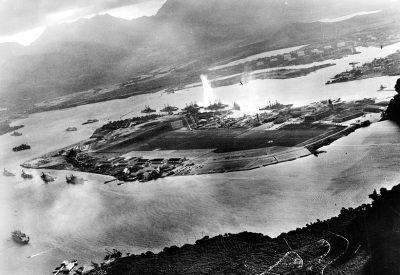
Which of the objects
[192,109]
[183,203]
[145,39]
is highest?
[145,39]

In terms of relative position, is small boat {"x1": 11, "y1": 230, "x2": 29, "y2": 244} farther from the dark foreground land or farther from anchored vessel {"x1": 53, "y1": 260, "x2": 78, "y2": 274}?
the dark foreground land

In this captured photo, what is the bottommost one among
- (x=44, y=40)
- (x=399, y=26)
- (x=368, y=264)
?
(x=368, y=264)

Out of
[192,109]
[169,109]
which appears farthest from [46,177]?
[169,109]

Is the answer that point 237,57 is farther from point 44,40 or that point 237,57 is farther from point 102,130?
point 44,40

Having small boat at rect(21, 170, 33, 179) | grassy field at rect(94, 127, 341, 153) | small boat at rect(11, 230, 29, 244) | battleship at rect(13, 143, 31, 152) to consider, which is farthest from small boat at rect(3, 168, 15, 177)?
small boat at rect(11, 230, 29, 244)

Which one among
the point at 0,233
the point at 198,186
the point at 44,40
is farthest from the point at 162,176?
the point at 44,40

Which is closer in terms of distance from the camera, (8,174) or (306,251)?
(306,251)

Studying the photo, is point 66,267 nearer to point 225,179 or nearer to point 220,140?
point 225,179
